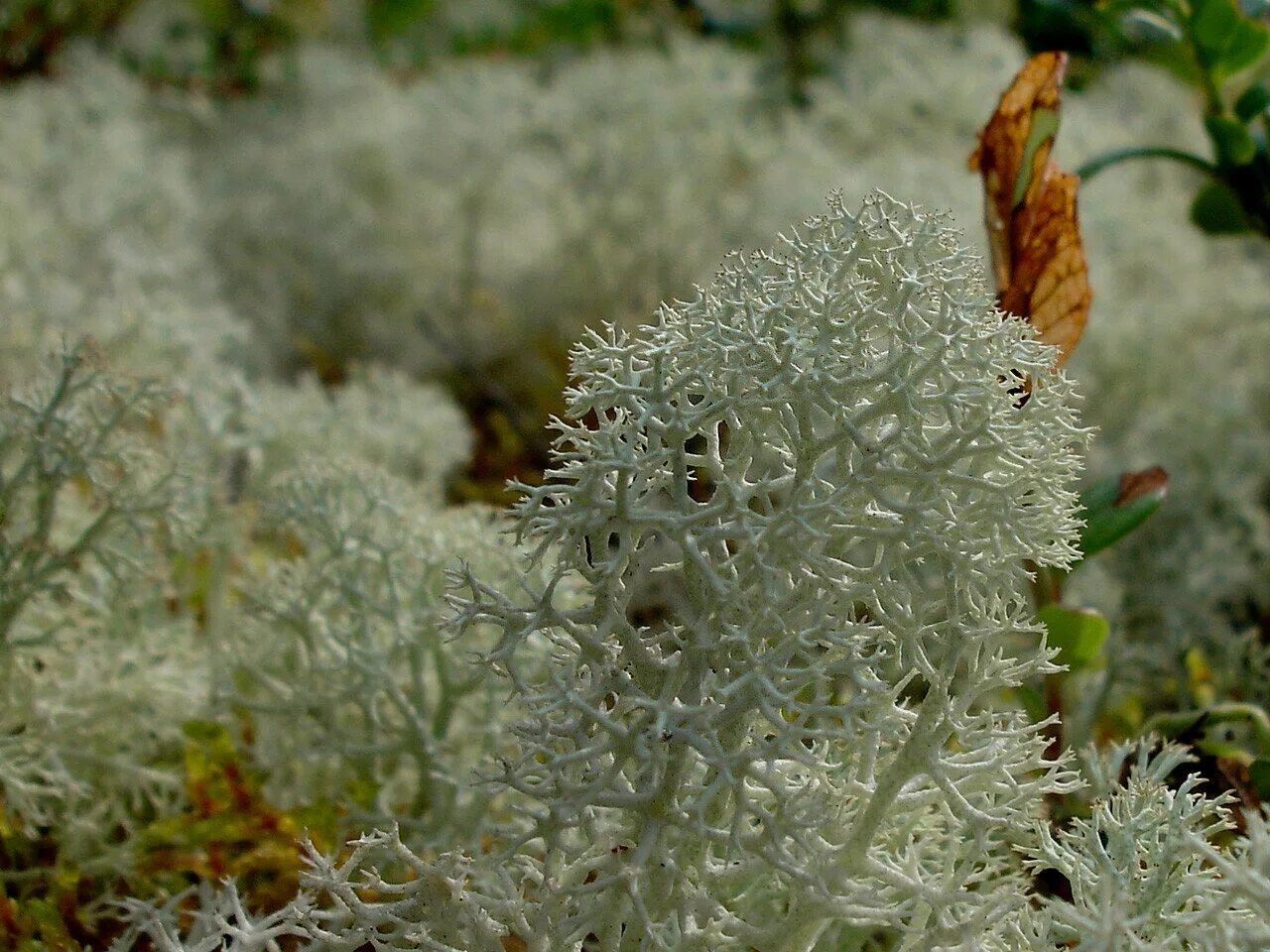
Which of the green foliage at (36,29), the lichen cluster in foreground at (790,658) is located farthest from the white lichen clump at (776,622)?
the green foliage at (36,29)

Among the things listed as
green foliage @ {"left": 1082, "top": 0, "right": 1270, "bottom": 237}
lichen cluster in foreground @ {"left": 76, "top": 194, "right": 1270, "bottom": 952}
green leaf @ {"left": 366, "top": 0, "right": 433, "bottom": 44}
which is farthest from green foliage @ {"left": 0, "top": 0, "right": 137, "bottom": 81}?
lichen cluster in foreground @ {"left": 76, "top": 194, "right": 1270, "bottom": 952}

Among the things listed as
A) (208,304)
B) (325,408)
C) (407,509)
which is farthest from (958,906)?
(208,304)

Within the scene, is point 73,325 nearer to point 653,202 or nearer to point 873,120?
point 653,202

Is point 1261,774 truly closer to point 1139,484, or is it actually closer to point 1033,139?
point 1139,484

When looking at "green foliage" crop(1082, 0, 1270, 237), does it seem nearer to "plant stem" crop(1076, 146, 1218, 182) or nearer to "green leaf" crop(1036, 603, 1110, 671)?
"plant stem" crop(1076, 146, 1218, 182)

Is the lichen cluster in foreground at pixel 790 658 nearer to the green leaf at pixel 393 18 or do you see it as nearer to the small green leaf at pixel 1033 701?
the small green leaf at pixel 1033 701

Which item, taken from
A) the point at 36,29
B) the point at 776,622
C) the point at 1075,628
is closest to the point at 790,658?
the point at 776,622
